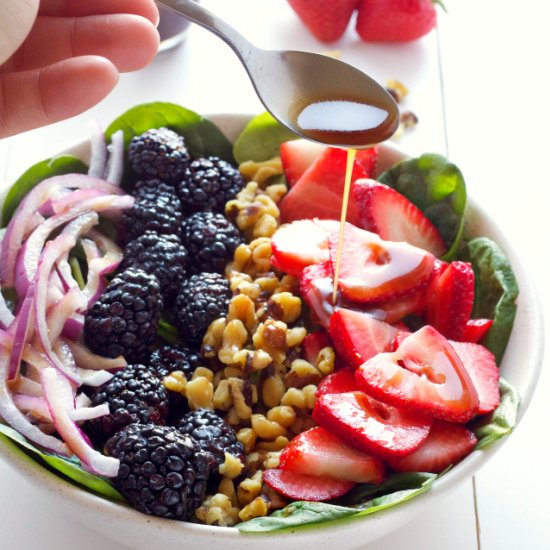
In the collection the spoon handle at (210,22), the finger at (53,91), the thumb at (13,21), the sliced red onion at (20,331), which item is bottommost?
the sliced red onion at (20,331)

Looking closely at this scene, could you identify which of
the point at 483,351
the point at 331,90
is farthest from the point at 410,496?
the point at 331,90

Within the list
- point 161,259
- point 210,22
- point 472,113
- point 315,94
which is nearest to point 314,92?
point 315,94

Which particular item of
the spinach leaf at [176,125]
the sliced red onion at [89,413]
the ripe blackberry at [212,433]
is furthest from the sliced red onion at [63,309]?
the spinach leaf at [176,125]

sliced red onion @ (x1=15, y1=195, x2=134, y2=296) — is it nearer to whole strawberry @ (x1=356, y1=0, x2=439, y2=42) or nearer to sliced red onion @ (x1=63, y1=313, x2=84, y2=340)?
sliced red onion @ (x1=63, y1=313, x2=84, y2=340)

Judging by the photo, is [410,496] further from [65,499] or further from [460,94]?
[460,94]

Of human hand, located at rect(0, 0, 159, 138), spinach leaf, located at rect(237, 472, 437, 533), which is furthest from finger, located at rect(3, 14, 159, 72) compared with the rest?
spinach leaf, located at rect(237, 472, 437, 533)

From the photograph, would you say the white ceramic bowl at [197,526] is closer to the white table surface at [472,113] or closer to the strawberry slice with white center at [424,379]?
the strawberry slice with white center at [424,379]
